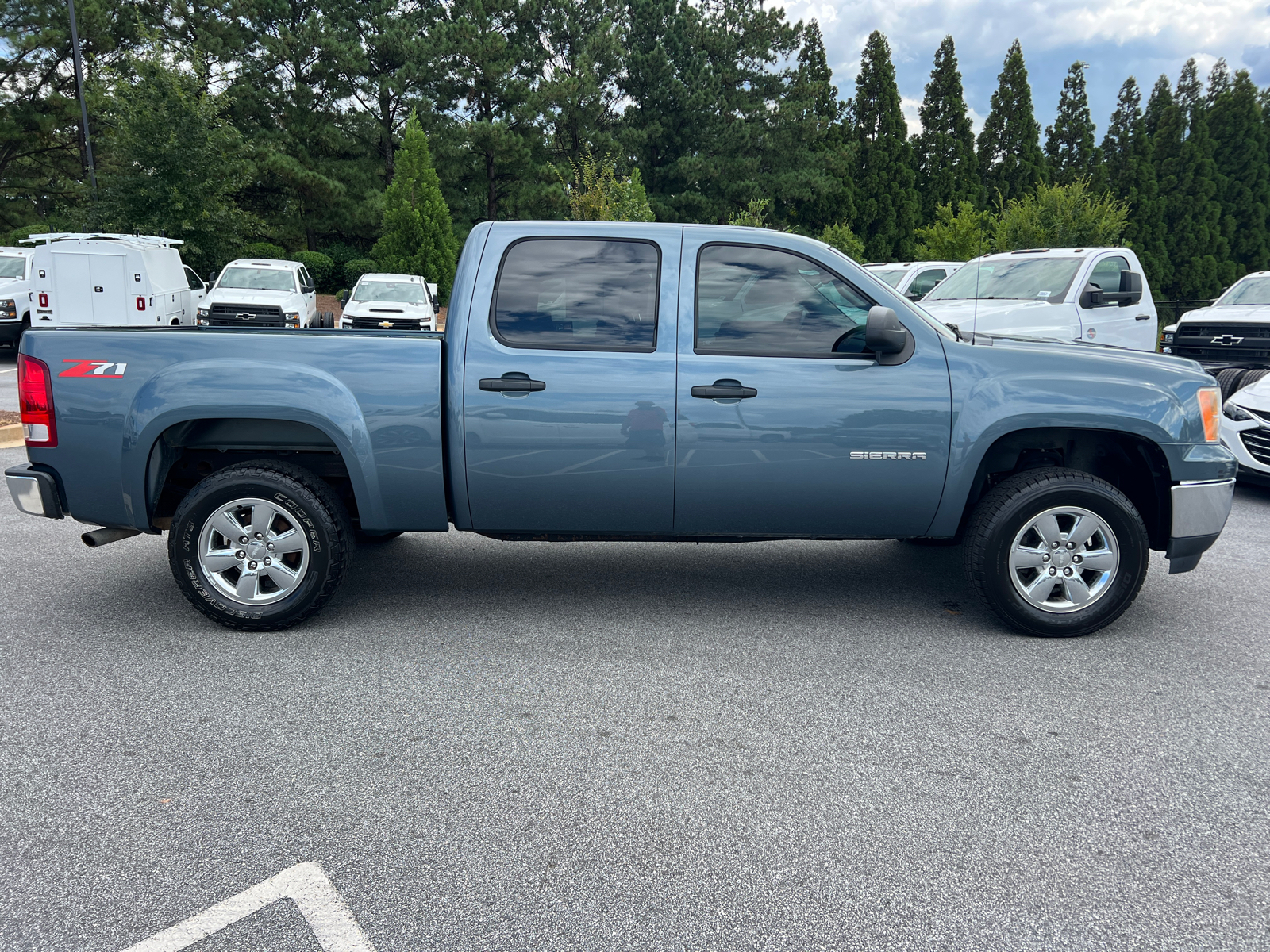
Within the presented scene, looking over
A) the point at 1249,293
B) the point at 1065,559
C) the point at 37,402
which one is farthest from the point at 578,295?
the point at 1249,293

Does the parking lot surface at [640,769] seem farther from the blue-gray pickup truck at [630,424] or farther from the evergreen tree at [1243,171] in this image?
the evergreen tree at [1243,171]

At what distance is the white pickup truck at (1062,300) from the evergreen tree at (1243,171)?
46216mm

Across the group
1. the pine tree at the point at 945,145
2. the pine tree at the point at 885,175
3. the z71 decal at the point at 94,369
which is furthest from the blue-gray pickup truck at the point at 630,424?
the pine tree at the point at 945,145

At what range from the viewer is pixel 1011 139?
48562 mm

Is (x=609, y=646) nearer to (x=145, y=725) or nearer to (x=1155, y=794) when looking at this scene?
(x=145, y=725)

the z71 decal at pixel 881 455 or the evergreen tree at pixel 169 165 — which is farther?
the evergreen tree at pixel 169 165

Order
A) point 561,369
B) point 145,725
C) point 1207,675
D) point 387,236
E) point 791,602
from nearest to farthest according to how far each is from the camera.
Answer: point 145,725, point 1207,675, point 561,369, point 791,602, point 387,236

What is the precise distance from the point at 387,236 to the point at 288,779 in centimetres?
3092

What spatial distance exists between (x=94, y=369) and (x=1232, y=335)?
1232cm

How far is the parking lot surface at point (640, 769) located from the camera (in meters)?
2.58

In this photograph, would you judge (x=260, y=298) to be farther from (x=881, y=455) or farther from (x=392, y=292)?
(x=881, y=455)

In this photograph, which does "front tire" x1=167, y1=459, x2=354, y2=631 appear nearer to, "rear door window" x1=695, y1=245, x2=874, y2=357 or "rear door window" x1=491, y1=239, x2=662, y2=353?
"rear door window" x1=491, y1=239, x2=662, y2=353

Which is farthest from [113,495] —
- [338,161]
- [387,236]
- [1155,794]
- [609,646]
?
[338,161]

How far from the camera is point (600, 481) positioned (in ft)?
15.2
